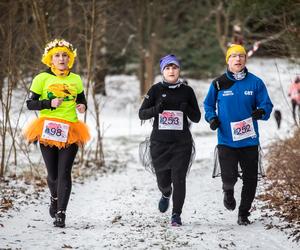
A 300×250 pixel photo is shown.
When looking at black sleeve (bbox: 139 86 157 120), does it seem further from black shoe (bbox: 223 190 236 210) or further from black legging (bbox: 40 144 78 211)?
black shoe (bbox: 223 190 236 210)

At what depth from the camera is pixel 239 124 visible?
6.65 m

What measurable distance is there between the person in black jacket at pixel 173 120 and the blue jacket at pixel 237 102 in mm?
301

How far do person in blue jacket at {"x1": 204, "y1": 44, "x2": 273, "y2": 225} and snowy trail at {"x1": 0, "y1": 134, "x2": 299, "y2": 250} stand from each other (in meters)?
0.46

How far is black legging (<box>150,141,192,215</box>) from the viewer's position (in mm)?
6660

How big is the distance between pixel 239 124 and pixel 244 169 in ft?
1.68

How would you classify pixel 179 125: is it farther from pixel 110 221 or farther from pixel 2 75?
pixel 2 75

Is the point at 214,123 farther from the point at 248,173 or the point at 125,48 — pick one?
the point at 125,48

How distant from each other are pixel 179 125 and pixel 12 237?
2179 millimetres

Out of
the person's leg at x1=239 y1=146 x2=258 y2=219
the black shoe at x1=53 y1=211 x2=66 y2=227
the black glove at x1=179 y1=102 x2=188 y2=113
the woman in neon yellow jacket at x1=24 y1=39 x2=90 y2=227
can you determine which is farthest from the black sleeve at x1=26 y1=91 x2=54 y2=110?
the person's leg at x1=239 y1=146 x2=258 y2=219

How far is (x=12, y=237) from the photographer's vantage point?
5922 mm

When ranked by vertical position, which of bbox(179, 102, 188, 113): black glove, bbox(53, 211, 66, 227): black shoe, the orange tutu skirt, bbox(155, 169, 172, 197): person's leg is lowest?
bbox(53, 211, 66, 227): black shoe

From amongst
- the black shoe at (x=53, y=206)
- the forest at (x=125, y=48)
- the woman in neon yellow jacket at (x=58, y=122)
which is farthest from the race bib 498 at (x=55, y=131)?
the forest at (x=125, y=48)

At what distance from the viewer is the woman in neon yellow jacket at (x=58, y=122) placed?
6.60 metres

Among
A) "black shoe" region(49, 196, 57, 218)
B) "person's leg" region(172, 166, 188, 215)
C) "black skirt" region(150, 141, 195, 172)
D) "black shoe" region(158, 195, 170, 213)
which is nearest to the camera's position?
"person's leg" region(172, 166, 188, 215)
